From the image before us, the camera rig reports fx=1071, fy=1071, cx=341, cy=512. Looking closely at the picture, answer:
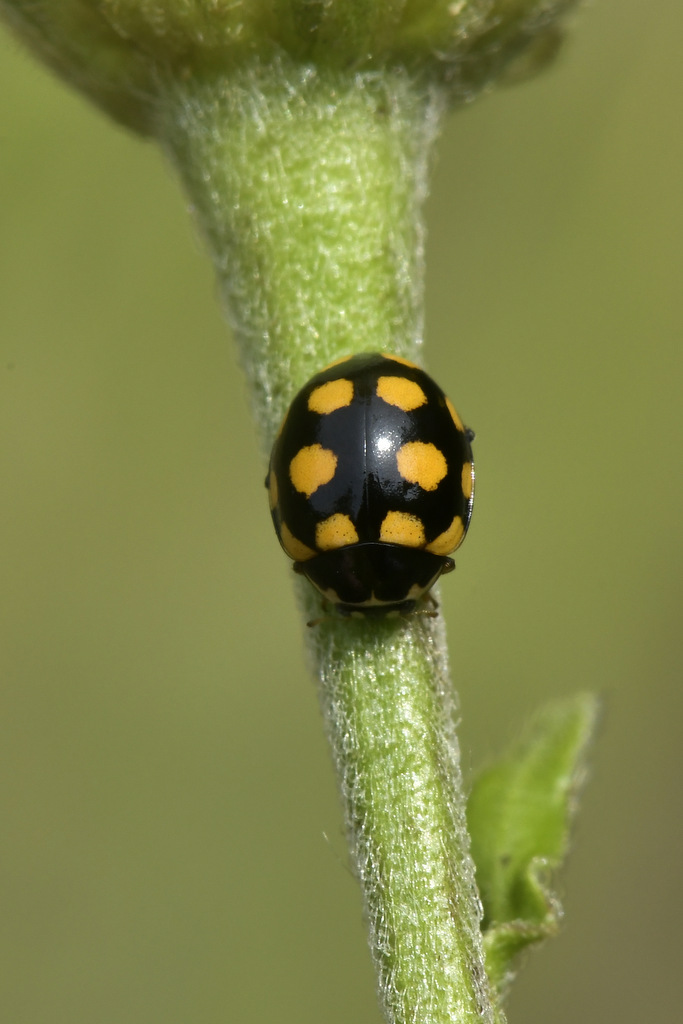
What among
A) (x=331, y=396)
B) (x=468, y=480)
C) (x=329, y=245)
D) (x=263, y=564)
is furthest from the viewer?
(x=263, y=564)

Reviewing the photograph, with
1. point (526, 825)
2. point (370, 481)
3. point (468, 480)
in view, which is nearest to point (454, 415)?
point (468, 480)

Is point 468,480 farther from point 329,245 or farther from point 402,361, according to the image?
point 329,245

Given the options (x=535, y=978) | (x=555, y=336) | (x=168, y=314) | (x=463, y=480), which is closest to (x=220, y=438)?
(x=168, y=314)

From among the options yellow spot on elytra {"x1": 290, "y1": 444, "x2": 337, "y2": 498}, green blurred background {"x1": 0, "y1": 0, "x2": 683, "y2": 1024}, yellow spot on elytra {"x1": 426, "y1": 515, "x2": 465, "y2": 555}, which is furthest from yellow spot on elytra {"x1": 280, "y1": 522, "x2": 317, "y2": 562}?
green blurred background {"x1": 0, "y1": 0, "x2": 683, "y2": 1024}

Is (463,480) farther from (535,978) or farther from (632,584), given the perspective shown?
(535,978)

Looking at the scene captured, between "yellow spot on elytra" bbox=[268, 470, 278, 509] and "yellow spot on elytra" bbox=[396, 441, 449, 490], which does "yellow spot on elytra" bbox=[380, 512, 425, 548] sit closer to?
"yellow spot on elytra" bbox=[396, 441, 449, 490]

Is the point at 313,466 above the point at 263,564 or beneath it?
beneath
